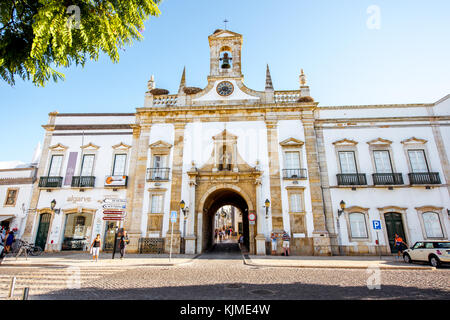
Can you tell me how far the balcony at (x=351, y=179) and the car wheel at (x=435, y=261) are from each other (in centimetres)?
601

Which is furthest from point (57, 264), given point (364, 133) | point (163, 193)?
point (364, 133)

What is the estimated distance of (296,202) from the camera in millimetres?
17172

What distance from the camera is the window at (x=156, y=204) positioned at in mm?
17656

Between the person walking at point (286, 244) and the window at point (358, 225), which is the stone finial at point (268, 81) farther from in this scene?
the person walking at point (286, 244)

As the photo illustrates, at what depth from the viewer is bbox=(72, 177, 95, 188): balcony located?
1841 cm

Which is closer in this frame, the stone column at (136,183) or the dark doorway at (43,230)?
the stone column at (136,183)

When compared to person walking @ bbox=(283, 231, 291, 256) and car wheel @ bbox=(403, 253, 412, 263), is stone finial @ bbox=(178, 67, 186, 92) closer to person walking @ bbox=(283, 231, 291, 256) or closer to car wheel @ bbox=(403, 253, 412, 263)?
person walking @ bbox=(283, 231, 291, 256)

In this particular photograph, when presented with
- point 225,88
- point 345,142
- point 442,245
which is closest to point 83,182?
point 225,88

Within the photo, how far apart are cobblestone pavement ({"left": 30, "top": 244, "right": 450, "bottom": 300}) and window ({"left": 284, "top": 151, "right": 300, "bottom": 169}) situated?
30.7ft

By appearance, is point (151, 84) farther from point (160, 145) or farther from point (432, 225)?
point (432, 225)

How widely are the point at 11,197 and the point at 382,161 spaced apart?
29.1 m

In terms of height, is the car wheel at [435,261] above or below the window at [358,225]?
below

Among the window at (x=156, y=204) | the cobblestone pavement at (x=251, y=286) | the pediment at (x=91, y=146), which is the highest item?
Answer: the pediment at (x=91, y=146)

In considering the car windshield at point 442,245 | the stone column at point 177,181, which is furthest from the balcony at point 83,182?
the car windshield at point 442,245
